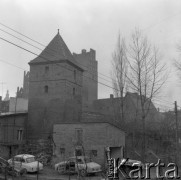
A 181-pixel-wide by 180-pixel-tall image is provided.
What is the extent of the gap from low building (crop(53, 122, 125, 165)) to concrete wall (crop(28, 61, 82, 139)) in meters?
10.4

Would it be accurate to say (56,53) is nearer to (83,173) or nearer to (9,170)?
(9,170)

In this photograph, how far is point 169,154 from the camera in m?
39.9

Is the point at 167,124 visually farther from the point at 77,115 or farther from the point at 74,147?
the point at 74,147

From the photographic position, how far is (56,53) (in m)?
51.6

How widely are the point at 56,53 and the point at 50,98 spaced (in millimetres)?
7973

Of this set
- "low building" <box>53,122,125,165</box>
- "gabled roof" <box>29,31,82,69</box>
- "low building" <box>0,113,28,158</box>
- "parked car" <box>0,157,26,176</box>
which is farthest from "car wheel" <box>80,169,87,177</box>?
"gabled roof" <box>29,31,82,69</box>

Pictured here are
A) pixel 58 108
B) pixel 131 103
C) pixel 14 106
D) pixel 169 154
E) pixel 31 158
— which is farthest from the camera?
pixel 131 103

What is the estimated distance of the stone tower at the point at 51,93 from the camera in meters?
48.2

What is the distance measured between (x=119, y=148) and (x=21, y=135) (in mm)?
16412

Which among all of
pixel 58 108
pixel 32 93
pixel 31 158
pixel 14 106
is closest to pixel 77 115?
pixel 58 108

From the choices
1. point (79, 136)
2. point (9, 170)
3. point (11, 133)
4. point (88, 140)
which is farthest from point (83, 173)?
point (11, 133)

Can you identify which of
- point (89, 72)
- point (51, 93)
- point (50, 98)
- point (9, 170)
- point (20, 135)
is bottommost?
point (9, 170)

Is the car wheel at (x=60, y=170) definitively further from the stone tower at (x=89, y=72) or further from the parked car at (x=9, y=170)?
the stone tower at (x=89, y=72)

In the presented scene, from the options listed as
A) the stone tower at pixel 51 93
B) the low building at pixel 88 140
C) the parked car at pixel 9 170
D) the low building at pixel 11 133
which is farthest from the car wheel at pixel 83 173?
the stone tower at pixel 51 93
